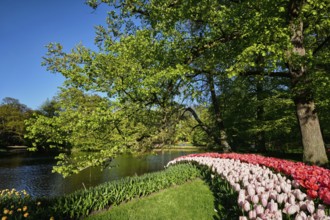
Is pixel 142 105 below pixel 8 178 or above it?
above

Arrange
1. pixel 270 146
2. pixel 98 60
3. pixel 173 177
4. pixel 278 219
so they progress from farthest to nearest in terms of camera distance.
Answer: pixel 270 146, pixel 98 60, pixel 173 177, pixel 278 219

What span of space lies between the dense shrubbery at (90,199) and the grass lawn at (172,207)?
35cm

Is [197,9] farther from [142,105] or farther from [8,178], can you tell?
[8,178]

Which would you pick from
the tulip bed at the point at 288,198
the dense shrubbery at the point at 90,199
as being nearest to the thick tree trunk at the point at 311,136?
the tulip bed at the point at 288,198

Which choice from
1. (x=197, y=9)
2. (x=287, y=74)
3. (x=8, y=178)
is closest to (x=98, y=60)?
(x=197, y=9)

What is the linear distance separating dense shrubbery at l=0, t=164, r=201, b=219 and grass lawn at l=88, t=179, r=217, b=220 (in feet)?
1.14

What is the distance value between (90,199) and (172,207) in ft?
8.28

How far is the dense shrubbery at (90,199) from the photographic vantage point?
279 inches

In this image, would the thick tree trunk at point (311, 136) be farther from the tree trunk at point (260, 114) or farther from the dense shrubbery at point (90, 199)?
the tree trunk at point (260, 114)

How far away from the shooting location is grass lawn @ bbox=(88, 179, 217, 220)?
7.21 metres

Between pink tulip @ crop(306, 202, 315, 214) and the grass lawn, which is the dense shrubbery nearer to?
the grass lawn

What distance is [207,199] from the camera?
26.7ft

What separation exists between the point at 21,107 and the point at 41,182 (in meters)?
66.7

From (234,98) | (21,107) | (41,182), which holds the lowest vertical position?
(41,182)
